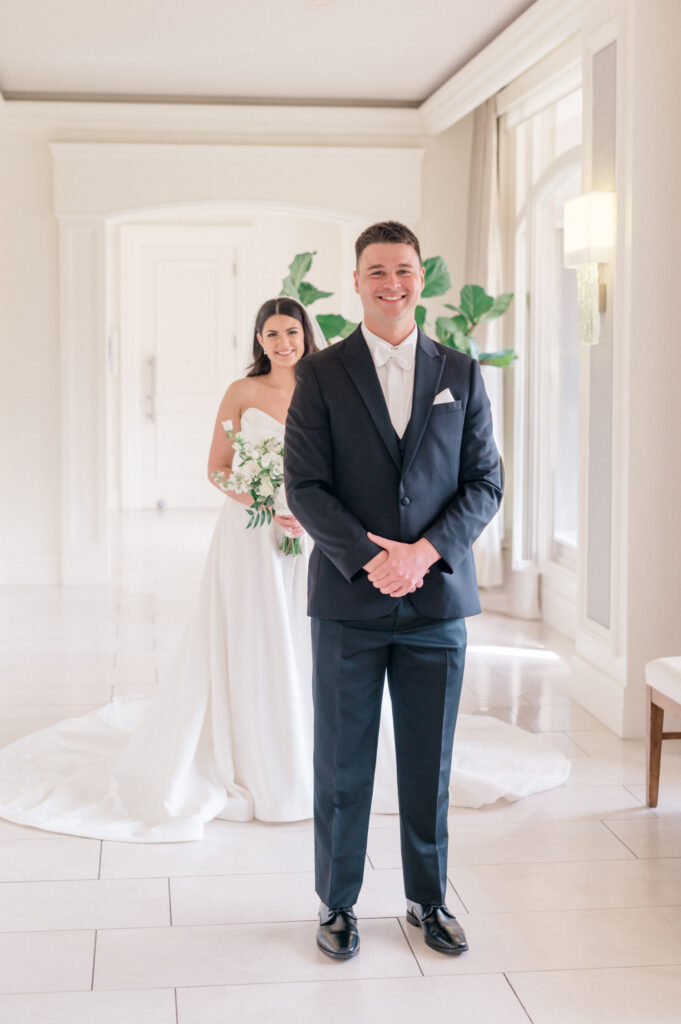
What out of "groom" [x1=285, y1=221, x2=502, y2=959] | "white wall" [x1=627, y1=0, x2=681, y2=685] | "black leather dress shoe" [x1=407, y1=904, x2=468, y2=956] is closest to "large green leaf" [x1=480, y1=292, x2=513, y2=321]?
"white wall" [x1=627, y1=0, x2=681, y2=685]

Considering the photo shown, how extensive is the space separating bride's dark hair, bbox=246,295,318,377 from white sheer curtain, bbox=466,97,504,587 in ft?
10.7

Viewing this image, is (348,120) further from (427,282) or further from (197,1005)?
(197,1005)

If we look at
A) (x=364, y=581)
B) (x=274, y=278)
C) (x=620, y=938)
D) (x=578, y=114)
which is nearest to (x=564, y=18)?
(x=578, y=114)

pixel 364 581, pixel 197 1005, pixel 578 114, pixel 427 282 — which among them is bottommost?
pixel 197 1005

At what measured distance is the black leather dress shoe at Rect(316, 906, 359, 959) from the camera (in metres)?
2.65

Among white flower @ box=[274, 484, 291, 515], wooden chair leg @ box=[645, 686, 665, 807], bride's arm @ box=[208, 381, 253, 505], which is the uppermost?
bride's arm @ box=[208, 381, 253, 505]

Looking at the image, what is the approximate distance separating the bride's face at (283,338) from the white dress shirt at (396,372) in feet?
3.57

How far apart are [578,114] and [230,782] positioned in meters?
4.38

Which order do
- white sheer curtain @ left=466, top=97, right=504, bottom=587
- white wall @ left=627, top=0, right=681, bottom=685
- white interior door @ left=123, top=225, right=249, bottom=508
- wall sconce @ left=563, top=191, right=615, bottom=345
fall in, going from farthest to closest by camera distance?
white interior door @ left=123, top=225, right=249, bottom=508
white sheer curtain @ left=466, top=97, right=504, bottom=587
wall sconce @ left=563, top=191, right=615, bottom=345
white wall @ left=627, top=0, right=681, bottom=685

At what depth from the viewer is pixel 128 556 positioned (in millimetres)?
8992

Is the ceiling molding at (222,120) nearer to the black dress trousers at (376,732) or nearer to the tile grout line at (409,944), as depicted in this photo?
the black dress trousers at (376,732)

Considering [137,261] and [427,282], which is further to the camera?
[137,261]

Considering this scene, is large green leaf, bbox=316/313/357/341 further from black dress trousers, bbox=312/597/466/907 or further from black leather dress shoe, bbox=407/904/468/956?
black leather dress shoe, bbox=407/904/468/956

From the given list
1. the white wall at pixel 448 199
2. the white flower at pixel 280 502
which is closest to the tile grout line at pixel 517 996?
the white flower at pixel 280 502
